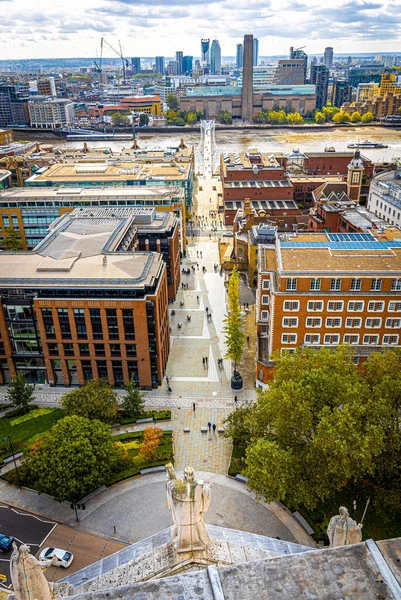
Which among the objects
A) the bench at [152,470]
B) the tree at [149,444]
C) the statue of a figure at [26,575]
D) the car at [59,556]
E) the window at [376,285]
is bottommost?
the bench at [152,470]

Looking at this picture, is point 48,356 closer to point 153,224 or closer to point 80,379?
point 80,379

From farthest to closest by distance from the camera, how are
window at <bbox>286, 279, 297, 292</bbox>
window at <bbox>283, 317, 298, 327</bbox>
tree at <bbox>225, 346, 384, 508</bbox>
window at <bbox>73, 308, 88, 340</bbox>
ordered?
1. window at <bbox>73, 308, 88, 340</bbox>
2. window at <bbox>283, 317, 298, 327</bbox>
3. window at <bbox>286, 279, 297, 292</bbox>
4. tree at <bbox>225, 346, 384, 508</bbox>

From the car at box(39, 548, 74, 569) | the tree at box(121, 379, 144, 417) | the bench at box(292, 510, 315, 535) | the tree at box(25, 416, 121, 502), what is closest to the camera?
the car at box(39, 548, 74, 569)

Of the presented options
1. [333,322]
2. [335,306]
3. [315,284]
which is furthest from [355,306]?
[315,284]

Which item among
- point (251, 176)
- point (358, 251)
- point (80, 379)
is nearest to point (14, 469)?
point (80, 379)

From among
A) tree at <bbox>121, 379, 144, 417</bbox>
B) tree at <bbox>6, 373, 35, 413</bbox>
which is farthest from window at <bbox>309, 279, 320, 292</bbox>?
tree at <bbox>6, 373, 35, 413</bbox>

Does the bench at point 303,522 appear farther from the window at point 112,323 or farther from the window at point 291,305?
the window at point 112,323

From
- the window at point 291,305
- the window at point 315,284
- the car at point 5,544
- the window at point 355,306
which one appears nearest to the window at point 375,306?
the window at point 355,306

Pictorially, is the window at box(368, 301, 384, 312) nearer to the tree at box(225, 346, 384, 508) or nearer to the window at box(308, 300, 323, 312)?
the window at box(308, 300, 323, 312)
